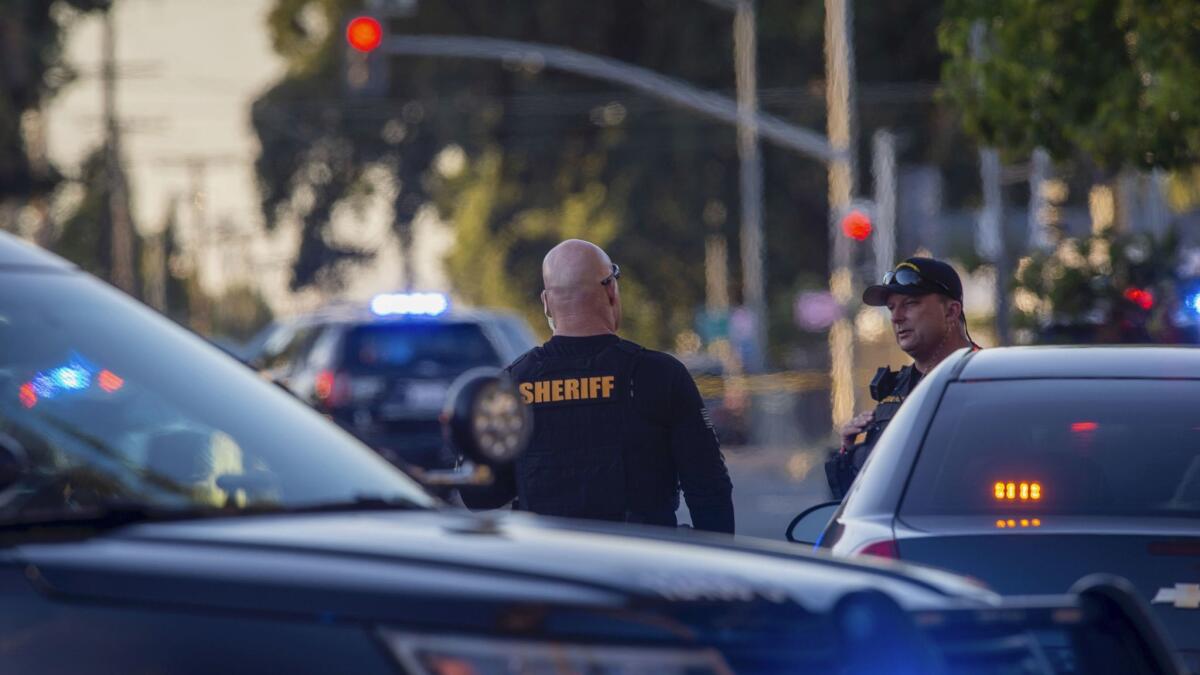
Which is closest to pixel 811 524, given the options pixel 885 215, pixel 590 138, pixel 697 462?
pixel 697 462

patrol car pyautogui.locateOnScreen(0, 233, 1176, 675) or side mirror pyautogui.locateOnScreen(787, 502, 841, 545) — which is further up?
patrol car pyautogui.locateOnScreen(0, 233, 1176, 675)

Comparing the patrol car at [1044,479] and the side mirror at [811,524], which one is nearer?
the patrol car at [1044,479]

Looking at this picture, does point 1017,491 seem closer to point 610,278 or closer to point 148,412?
point 610,278

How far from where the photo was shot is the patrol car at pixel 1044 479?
582 cm

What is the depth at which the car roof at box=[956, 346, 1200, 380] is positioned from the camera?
6.67 meters

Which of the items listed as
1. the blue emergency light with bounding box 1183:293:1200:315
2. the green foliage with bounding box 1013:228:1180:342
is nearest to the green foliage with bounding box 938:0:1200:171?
the green foliage with bounding box 1013:228:1180:342

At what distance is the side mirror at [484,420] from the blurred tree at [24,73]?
127ft

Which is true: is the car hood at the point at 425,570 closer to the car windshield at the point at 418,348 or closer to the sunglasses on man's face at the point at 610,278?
the sunglasses on man's face at the point at 610,278

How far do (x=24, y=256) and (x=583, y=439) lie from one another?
3152 millimetres

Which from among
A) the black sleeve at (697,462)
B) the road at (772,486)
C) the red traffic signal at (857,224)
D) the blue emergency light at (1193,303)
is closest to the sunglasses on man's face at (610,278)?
the black sleeve at (697,462)

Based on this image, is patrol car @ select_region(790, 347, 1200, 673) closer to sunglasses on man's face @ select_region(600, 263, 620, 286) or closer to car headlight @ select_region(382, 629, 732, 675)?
sunglasses on man's face @ select_region(600, 263, 620, 286)

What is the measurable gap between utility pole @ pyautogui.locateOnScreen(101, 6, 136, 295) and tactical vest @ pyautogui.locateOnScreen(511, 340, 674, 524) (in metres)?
44.1

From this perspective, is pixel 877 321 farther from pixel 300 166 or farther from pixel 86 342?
pixel 86 342

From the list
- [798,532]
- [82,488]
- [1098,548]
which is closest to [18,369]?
Result: [82,488]
